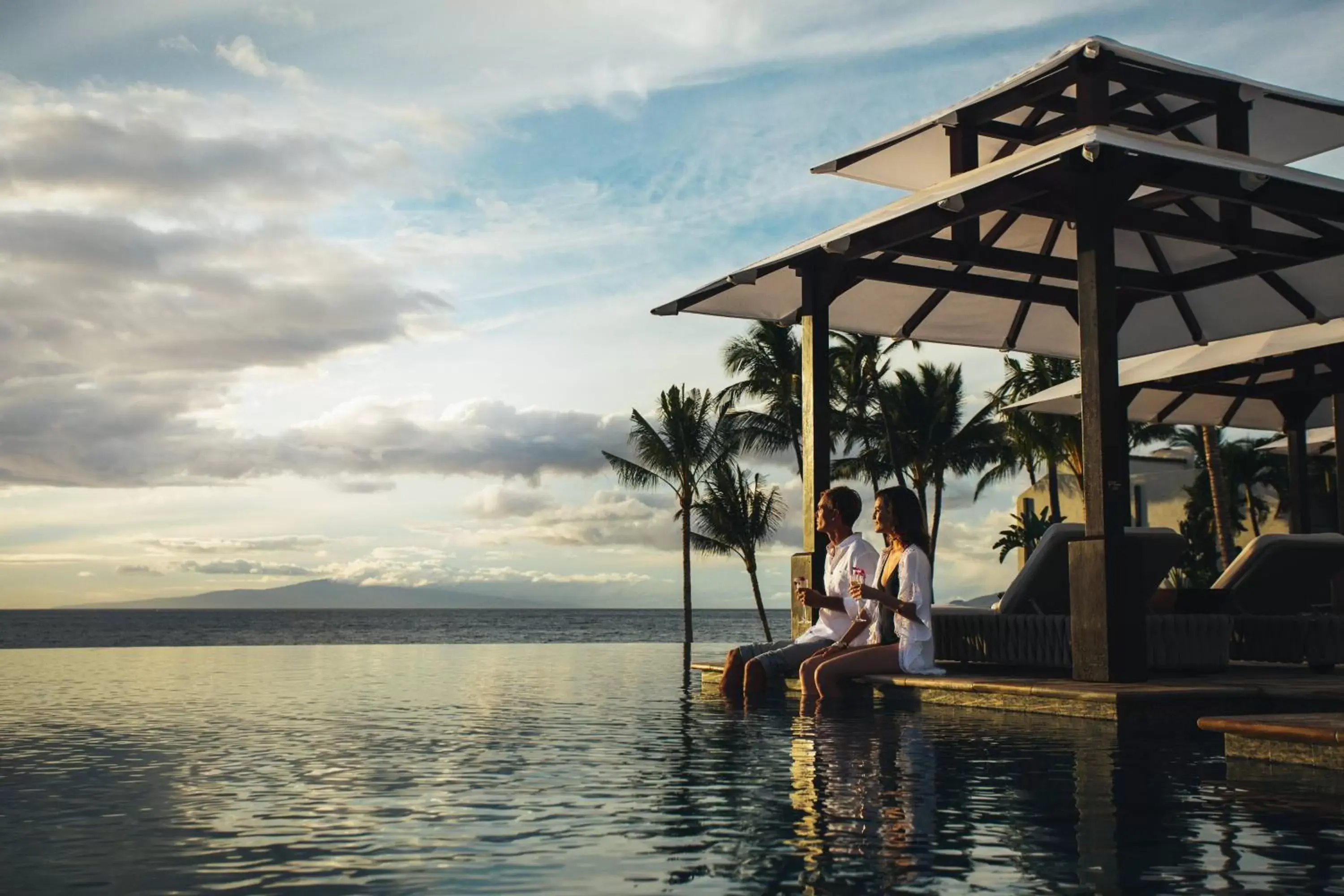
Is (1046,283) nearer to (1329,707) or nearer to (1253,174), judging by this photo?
(1253,174)

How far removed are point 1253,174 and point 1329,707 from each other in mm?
3068

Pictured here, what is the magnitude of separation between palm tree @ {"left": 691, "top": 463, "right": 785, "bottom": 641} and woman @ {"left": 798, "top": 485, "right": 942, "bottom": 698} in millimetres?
27155

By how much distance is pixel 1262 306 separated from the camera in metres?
12.2

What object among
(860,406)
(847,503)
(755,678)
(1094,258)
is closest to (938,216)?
(1094,258)

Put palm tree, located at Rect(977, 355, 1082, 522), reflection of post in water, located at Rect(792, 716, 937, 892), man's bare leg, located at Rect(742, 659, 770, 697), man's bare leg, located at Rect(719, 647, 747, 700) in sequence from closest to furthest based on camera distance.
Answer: reflection of post in water, located at Rect(792, 716, 937, 892)
man's bare leg, located at Rect(742, 659, 770, 697)
man's bare leg, located at Rect(719, 647, 747, 700)
palm tree, located at Rect(977, 355, 1082, 522)

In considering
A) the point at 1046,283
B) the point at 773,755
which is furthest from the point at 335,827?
the point at 1046,283

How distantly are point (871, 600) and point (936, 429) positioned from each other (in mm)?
27516

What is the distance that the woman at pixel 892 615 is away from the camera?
780 centimetres

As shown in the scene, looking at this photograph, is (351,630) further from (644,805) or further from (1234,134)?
(644,805)

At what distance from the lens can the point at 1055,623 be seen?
8.91 m

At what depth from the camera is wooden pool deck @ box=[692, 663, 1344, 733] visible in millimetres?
7062

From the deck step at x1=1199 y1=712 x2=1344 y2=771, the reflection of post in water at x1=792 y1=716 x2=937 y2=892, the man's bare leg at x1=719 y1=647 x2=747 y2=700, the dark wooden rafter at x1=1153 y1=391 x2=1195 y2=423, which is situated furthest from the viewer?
the dark wooden rafter at x1=1153 y1=391 x2=1195 y2=423

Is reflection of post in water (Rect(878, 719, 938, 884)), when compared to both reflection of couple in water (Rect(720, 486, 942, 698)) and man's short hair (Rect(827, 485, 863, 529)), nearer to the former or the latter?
reflection of couple in water (Rect(720, 486, 942, 698))

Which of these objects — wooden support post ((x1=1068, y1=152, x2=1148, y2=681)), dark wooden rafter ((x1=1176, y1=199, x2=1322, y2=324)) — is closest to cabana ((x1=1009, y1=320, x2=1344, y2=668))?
dark wooden rafter ((x1=1176, y1=199, x2=1322, y2=324))
